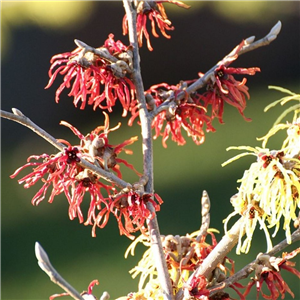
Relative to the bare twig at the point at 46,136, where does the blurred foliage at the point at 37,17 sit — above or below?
above

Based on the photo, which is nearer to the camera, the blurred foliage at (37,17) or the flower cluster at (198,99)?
the flower cluster at (198,99)

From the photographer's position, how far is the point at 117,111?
8.70 feet

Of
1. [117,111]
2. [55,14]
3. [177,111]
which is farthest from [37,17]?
[177,111]

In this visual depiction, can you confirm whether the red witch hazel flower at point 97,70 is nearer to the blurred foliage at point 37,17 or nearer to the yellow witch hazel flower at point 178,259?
the yellow witch hazel flower at point 178,259

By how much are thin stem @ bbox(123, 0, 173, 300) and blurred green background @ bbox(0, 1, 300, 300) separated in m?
1.56

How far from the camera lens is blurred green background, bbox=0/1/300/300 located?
2.19 metres

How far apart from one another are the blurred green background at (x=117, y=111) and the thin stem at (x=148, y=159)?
1.56 meters

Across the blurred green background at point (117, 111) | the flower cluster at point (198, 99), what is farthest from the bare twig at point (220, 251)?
the blurred green background at point (117, 111)

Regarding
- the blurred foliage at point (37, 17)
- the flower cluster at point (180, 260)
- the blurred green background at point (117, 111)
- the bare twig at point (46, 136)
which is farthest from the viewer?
the blurred foliage at point (37, 17)

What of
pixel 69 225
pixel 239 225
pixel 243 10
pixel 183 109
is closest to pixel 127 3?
pixel 183 109

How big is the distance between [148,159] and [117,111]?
6.92ft

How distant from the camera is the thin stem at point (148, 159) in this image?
53 cm

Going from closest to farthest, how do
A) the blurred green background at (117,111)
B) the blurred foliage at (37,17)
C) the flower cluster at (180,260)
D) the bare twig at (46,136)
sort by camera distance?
the bare twig at (46,136) < the flower cluster at (180,260) < the blurred green background at (117,111) < the blurred foliage at (37,17)

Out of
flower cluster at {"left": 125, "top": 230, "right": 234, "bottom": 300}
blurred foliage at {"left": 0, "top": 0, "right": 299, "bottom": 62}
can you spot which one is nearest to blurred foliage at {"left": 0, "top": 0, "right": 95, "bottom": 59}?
blurred foliage at {"left": 0, "top": 0, "right": 299, "bottom": 62}
